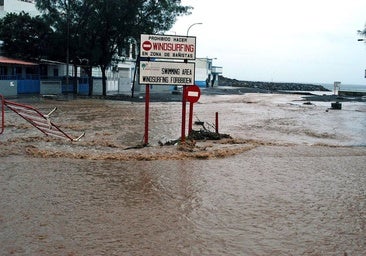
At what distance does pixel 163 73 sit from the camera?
1289 cm

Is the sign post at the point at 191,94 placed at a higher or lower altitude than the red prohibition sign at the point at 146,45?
lower

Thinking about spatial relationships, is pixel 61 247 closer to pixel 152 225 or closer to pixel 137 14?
pixel 152 225

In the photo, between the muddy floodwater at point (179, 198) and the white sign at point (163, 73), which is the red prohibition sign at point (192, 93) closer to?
the white sign at point (163, 73)

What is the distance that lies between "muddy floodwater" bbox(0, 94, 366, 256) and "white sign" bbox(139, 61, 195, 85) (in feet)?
6.28

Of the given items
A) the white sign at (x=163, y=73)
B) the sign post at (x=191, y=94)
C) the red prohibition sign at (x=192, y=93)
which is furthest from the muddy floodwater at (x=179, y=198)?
the white sign at (x=163, y=73)

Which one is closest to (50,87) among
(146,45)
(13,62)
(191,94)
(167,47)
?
(13,62)

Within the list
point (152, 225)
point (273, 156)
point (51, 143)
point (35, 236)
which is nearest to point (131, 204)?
point (152, 225)

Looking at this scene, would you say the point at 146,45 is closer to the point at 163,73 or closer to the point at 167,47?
the point at 167,47

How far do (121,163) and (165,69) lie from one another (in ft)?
12.3

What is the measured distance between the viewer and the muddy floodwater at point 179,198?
5.17m

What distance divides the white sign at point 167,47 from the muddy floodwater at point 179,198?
2.62m

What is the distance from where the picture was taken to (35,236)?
17.2 ft

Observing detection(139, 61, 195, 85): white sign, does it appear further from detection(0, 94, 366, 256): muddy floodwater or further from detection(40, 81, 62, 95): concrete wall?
detection(40, 81, 62, 95): concrete wall

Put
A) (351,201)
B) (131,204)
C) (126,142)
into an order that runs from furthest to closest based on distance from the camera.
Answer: (126,142) < (351,201) < (131,204)
